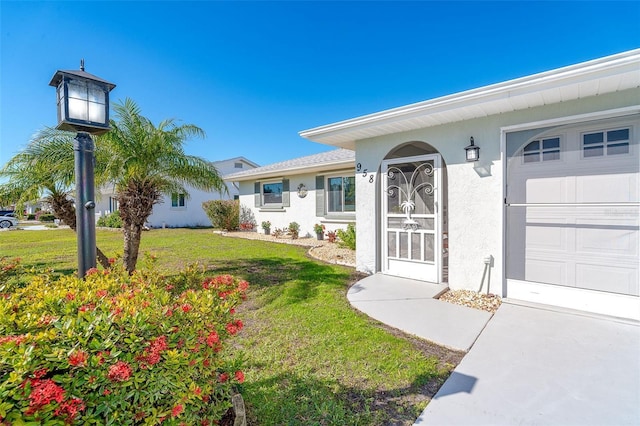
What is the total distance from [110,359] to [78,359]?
5.7 inches

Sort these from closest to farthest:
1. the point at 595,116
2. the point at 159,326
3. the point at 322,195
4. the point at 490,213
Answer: the point at 159,326 → the point at 595,116 → the point at 490,213 → the point at 322,195

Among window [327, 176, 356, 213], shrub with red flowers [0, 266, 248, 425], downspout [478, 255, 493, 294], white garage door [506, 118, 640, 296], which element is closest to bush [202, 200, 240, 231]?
window [327, 176, 356, 213]

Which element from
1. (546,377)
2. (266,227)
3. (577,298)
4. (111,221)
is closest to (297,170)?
(266,227)

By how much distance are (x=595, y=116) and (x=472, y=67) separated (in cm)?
679

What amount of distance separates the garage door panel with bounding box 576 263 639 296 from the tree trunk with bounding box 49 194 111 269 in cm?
901

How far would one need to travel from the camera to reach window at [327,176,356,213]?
38.1ft

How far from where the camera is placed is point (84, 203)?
2.83 metres

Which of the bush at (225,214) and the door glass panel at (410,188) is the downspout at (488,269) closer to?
the door glass panel at (410,188)

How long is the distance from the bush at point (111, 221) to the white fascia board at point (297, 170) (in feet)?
34.2

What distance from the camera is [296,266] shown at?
25.5ft

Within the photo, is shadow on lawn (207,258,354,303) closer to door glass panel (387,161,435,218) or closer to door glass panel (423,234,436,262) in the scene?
door glass panel (423,234,436,262)

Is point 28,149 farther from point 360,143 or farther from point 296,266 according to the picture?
point 360,143

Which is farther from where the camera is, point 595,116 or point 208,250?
point 208,250

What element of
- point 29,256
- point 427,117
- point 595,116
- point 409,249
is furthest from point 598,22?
point 29,256
